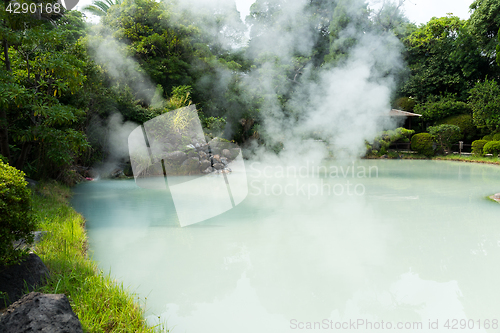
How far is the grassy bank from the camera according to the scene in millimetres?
2045

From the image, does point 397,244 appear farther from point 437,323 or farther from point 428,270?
point 437,323

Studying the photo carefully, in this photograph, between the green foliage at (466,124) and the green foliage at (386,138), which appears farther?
the green foliage at (466,124)

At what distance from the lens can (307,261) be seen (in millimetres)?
3244

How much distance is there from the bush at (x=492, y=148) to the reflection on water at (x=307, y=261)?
10.4 metres

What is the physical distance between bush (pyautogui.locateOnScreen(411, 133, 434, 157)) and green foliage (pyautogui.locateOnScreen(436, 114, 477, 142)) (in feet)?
7.00

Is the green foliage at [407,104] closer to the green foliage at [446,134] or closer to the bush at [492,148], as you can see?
the green foliage at [446,134]

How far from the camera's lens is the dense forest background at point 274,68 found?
36.0 ft

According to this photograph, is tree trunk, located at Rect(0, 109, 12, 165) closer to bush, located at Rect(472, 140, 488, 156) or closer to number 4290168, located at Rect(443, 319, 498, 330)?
number 4290168, located at Rect(443, 319, 498, 330)

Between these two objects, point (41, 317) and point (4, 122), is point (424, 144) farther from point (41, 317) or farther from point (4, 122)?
point (41, 317)

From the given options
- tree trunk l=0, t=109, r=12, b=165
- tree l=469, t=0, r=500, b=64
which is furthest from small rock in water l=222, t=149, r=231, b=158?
tree l=469, t=0, r=500, b=64

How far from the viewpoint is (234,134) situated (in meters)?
15.8

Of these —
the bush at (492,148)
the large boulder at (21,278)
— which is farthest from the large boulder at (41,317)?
the bush at (492,148)

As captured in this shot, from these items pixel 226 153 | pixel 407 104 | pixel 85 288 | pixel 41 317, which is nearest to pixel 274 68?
pixel 226 153

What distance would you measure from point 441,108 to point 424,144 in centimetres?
315
